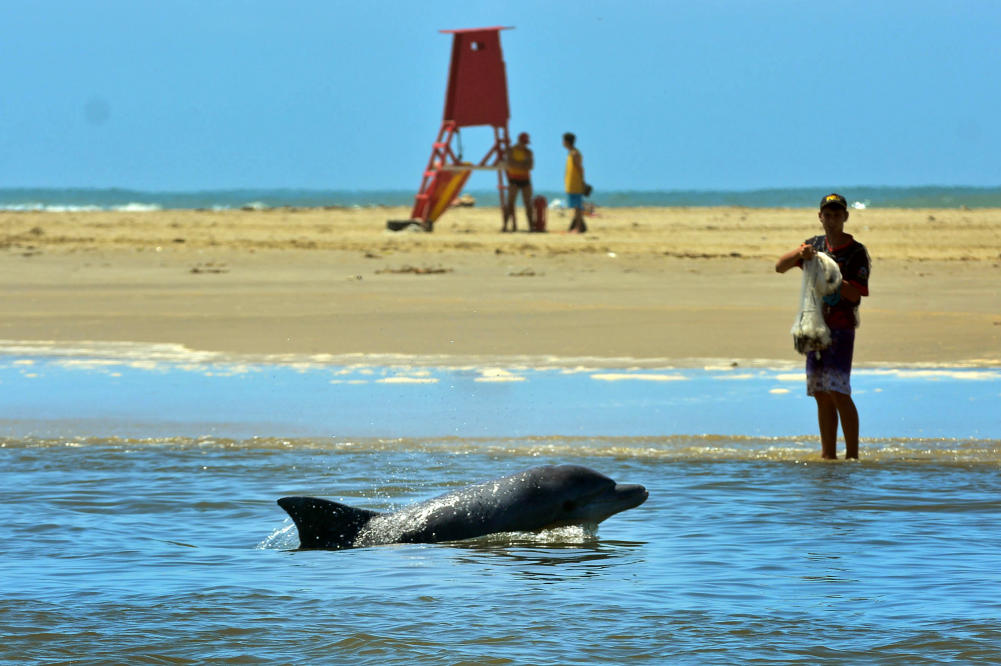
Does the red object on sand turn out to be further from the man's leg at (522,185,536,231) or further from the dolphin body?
the dolphin body

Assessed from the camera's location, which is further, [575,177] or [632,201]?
[632,201]

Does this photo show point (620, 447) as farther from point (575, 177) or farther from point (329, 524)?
point (575, 177)

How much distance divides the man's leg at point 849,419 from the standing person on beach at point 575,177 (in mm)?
18455

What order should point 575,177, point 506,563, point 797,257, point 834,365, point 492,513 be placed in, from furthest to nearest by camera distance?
point 575,177
point 834,365
point 797,257
point 492,513
point 506,563

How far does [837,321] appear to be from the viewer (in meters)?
8.35

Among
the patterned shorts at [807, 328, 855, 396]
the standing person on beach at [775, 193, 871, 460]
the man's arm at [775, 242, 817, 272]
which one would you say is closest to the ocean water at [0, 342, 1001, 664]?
the standing person on beach at [775, 193, 871, 460]

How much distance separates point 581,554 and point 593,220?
28.7m

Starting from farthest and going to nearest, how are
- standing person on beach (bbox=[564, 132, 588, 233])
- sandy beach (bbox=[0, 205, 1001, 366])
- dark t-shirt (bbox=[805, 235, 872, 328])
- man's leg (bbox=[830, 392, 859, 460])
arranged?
1. standing person on beach (bbox=[564, 132, 588, 233])
2. sandy beach (bbox=[0, 205, 1001, 366])
3. man's leg (bbox=[830, 392, 859, 460])
4. dark t-shirt (bbox=[805, 235, 872, 328])

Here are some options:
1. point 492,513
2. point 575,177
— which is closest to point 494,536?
point 492,513

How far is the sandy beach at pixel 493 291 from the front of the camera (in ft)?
43.5

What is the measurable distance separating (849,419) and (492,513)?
2792mm

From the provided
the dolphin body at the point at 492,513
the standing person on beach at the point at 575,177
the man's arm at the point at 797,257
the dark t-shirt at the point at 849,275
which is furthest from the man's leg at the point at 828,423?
the standing person on beach at the point at 575,177

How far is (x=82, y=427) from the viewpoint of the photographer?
9672 millimetres

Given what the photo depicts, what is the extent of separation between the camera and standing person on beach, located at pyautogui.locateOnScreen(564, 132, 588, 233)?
87.6 feet
